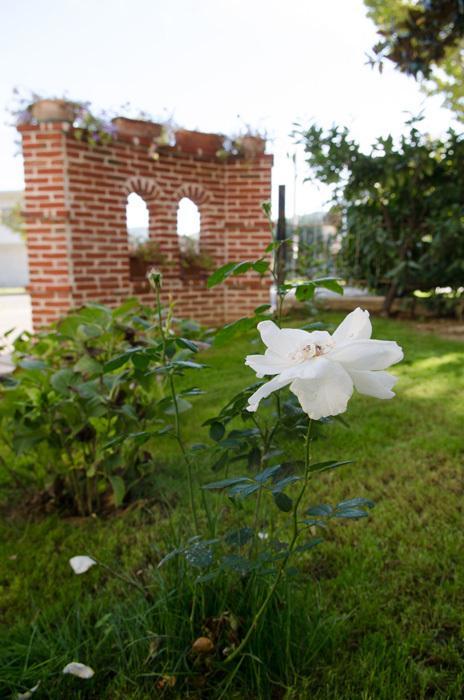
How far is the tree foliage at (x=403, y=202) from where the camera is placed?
19.1 feet

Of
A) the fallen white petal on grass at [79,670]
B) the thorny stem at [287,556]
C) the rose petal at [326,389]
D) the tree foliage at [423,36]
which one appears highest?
the tree foliage at [423,36]

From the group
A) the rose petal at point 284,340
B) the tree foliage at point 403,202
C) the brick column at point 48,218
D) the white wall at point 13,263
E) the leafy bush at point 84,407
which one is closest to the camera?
the rose petal at point 284,340

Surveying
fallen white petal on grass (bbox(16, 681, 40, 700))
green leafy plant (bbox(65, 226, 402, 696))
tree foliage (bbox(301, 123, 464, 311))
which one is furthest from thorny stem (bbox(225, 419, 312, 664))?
tree foliage (bbox(301, 123, 464, 311))

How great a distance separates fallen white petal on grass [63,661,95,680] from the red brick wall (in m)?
4.02

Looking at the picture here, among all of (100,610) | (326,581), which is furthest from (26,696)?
(326,581)

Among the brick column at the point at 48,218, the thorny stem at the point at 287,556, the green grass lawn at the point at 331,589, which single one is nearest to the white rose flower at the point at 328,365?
the thorny stem at the point at 287,556

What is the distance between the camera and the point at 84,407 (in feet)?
5.48

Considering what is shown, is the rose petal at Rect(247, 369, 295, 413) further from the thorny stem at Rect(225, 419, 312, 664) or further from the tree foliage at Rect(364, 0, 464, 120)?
the tree foliage at Rect(364, 0, 464, 120)

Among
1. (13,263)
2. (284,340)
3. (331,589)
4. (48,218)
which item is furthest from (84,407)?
(13,263)

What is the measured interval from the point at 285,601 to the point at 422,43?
7.78 m

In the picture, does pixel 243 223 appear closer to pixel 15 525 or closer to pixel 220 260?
pixel 220 260

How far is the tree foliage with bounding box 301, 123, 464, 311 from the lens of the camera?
582cm

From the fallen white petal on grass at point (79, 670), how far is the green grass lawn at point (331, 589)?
0.16 ft

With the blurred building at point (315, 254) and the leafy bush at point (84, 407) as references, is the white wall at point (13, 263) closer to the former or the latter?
the blurred building at point (315, 254)
